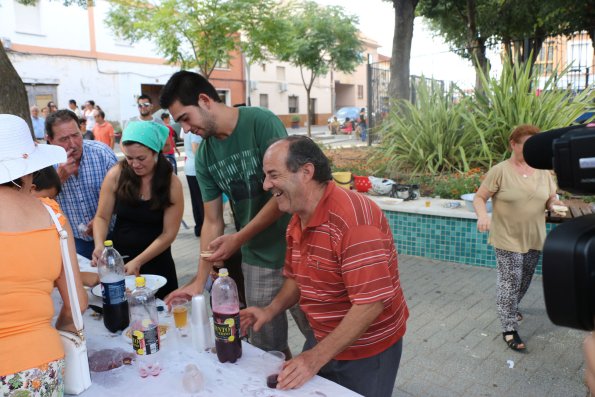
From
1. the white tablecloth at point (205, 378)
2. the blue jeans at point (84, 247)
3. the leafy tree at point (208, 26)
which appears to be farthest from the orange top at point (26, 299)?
the leafy tree at point (208, 26)

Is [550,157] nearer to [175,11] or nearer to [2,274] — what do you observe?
[2,274]

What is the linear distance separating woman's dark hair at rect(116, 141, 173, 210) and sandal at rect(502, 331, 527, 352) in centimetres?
262

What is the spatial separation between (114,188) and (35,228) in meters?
1.61

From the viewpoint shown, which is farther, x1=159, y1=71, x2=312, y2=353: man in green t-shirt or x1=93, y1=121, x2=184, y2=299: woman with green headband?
x1=93, y1=121, x2=184, y2=299: woman with green headband

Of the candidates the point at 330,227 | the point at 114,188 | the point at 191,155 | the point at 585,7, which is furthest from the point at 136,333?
the point at 585,7

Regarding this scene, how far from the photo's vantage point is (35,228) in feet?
5.14

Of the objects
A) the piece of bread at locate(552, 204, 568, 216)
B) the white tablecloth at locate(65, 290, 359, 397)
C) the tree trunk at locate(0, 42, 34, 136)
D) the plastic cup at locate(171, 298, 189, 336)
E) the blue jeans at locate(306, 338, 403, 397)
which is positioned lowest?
the blue jeans at locate(306, 338, 403, 397)

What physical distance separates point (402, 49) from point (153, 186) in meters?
7.90

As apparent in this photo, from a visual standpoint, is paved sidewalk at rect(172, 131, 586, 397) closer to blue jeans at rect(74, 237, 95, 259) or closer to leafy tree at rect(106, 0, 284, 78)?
blue jeans at rect(74, 237, 95, 259)

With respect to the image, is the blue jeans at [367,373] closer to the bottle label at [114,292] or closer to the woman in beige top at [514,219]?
the bottle label at [114,292]

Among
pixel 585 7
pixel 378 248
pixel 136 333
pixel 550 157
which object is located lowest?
pixel 136 333

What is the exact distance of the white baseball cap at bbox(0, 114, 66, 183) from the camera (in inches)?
62.2

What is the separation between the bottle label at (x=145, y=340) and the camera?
1.99m

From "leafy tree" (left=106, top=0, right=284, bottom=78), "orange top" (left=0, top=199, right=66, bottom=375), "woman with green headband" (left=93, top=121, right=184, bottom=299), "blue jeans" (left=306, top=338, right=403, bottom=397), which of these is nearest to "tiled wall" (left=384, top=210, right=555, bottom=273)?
"woman with green headband" (left=93, top=121, right=184, bottom=299)
